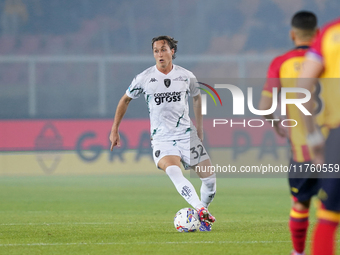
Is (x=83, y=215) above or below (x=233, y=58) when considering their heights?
below

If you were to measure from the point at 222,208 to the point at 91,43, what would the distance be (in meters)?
17.0

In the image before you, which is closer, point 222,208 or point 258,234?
point 258,234

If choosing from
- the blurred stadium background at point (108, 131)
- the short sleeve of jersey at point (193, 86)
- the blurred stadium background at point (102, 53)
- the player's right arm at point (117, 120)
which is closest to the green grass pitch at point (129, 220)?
the blurred stadium background at point (108, 131)

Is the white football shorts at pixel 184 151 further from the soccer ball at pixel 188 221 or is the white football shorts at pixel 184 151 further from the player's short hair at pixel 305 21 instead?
the player's short hair at pixel 305 21

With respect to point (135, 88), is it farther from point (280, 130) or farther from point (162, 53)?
point (280, 130)

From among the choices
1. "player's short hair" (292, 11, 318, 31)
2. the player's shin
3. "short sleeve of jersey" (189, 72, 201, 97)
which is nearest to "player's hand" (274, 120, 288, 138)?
the player's shin

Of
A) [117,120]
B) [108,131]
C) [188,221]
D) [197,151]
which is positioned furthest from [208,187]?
[108,131]

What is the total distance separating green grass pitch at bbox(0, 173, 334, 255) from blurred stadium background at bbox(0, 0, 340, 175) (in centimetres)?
318

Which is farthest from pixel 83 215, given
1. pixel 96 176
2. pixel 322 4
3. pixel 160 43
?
pixel 322 4

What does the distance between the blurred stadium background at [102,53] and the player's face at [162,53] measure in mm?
10875

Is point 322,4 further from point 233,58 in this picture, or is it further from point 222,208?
point 222,208

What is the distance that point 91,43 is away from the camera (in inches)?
981

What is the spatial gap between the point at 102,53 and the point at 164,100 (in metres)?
18.2

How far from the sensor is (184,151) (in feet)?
21.0
